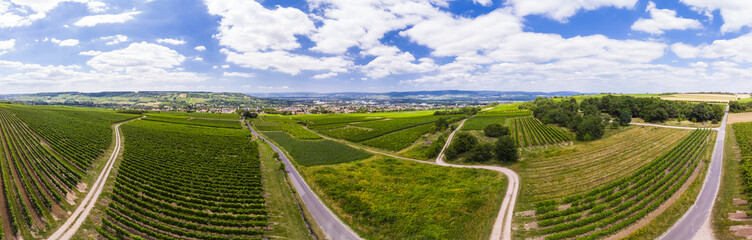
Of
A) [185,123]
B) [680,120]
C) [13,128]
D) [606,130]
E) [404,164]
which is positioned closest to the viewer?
[404,164]

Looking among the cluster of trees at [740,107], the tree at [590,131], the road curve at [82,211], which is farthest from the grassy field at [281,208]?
the cluster of trees at [740,107]

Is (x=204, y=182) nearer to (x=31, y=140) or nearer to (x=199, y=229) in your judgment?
(x=199, y=229)

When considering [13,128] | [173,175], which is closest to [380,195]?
[173,175]

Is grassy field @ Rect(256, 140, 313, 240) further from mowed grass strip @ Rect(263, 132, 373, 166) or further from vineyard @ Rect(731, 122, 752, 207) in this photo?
vineyard @ Rect(731, 122, 752, 207)

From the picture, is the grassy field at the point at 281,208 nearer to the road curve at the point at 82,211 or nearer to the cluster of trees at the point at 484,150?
the road curve at the point at 82,211

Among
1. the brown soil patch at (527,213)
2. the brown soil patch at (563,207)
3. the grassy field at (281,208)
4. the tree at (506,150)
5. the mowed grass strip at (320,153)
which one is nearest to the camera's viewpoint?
the grassy field at (281,208)

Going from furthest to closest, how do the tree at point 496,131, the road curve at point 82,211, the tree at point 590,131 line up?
the tree at point 496,131 < the tree at point 590,131 < the road curve at point 82,211

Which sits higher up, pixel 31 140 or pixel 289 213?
pixel 31 140
